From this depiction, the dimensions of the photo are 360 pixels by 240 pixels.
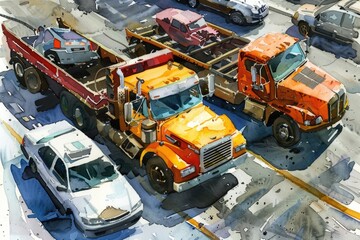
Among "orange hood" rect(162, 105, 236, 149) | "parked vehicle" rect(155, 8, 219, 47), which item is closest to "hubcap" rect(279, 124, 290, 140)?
"orange hood" rect(162, 105, 236, 149)

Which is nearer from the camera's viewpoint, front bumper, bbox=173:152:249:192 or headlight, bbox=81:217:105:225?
headlight, bbox=81:217:105:225

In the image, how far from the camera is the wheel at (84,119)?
696 inches

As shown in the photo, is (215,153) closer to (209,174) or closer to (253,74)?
(209,174)

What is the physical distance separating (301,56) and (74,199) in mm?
9402

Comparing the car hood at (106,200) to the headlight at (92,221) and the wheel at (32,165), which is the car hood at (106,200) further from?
the wheel at (32,165)

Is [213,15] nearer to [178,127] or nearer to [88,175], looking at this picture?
[178,127]

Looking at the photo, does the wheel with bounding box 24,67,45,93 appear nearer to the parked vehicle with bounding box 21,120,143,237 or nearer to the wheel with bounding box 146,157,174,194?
the parked vehicle with bounding box 21,120,143,237

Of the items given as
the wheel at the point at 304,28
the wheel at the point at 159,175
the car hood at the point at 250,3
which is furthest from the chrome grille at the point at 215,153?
the car hood at the point at 250,3

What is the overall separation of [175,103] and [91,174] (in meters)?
3.43

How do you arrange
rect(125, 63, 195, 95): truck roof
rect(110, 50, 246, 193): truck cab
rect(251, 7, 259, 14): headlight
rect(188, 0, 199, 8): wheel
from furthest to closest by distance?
rect(188, 0, 199, 8): wheel, rect(251, 7, 259, 14): headlight, rect(125, 63, 195, 95): truck roof, rect(110, 50, 246, 193): truck cab

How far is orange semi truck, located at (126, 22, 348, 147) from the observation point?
1689cm

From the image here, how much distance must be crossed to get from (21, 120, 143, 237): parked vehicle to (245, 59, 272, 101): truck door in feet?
19.2

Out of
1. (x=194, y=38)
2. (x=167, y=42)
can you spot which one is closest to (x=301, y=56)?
(x=194, y=38)

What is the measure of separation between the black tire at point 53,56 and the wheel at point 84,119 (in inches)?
86.9
